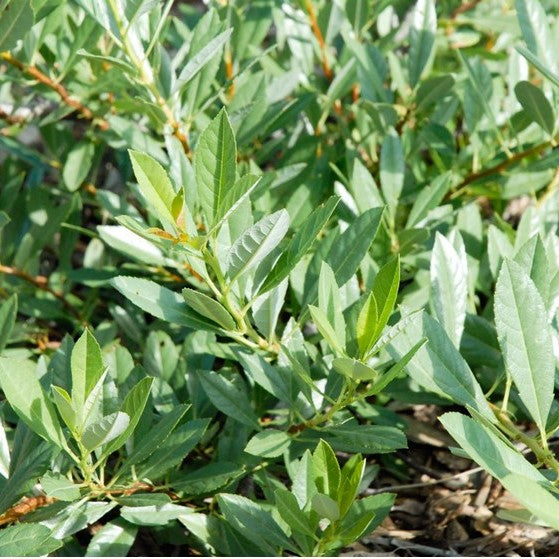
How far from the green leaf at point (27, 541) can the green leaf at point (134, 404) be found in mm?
143

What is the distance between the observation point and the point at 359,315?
115 cm

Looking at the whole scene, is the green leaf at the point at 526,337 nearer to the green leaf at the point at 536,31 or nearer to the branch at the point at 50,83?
the green leaf at the point at 536,31

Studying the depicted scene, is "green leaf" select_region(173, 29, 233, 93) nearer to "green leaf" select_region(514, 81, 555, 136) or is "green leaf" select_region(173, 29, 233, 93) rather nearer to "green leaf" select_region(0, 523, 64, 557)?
"green leaf" select_region(514, 81, 555, 136)

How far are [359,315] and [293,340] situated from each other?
0.20 m

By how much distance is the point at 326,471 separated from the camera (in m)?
1.16

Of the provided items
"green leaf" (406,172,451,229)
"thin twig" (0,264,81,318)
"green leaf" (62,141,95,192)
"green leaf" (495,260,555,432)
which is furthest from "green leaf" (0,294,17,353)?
"green leaf" (495,260,555,432)

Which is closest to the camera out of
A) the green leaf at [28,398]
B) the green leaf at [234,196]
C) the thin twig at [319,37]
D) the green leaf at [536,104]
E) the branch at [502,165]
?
the green leaf at [234,196]

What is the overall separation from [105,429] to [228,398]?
321mm

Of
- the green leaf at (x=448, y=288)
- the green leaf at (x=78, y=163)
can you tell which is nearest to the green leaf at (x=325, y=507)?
the green leaf at (x=448, y=288)

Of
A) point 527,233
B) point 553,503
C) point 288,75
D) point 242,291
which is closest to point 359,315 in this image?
point 242,291

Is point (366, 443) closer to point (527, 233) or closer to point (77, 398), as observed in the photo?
point (77, 398)

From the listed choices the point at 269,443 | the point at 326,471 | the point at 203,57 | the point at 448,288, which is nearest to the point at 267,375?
the point at 269,443

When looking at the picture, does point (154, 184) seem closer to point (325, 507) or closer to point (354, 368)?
point (354, 368)

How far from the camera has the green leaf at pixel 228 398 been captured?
1378 mm
